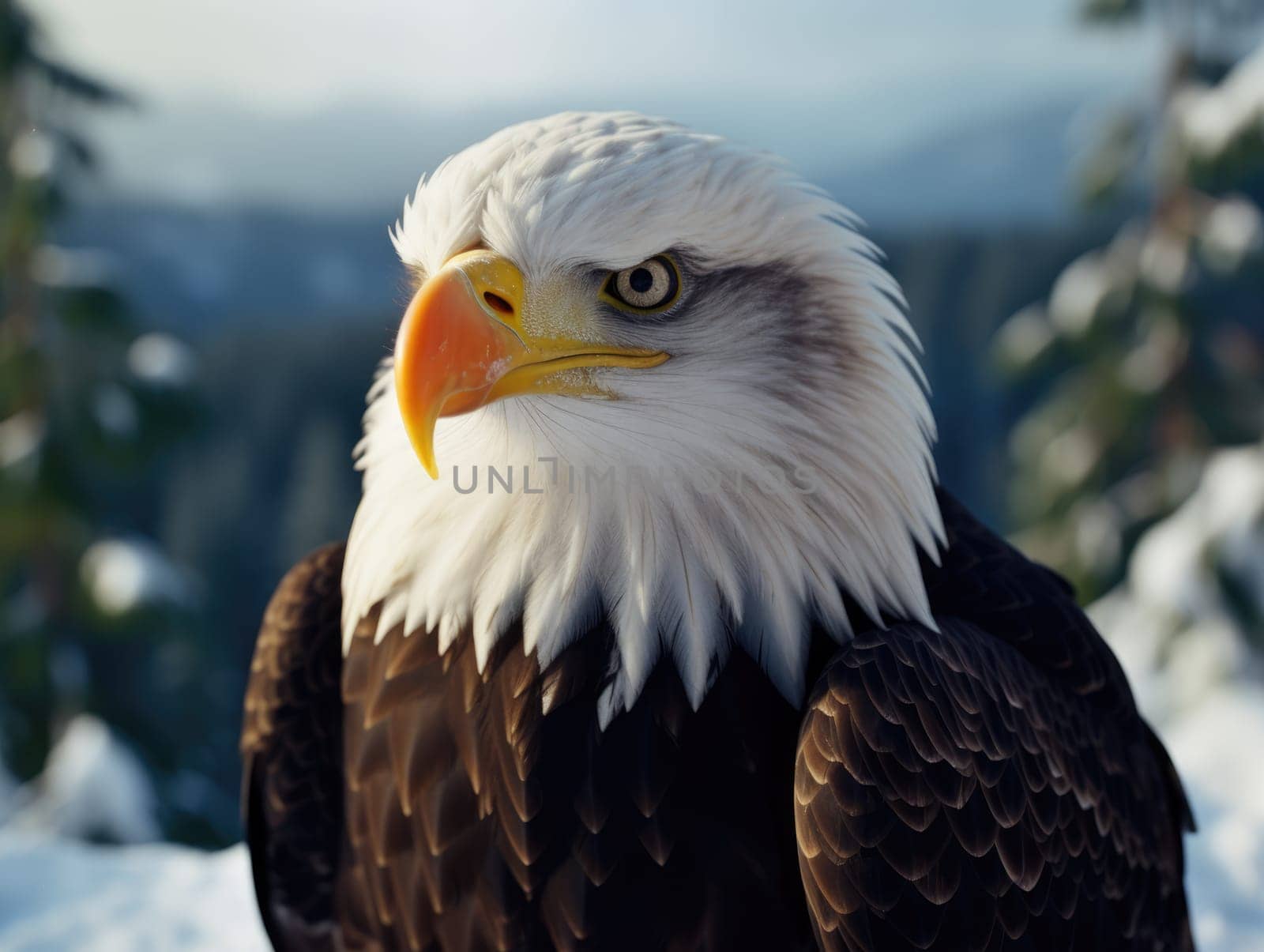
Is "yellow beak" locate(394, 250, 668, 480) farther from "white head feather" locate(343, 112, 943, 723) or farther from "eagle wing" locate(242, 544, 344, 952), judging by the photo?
"eagle wing" locate(242, 544, 344, 952)

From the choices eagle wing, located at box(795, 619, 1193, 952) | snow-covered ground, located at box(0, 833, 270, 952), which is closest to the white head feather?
eagle wing, located at box(795, 619, 1193, 952)

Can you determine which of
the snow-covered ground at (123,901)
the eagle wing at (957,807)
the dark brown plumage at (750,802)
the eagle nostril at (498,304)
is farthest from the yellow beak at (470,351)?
the snow-covered ground at (123,901)

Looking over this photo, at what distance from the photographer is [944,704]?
159 centimetres

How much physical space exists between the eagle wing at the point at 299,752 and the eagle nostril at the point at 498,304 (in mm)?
819

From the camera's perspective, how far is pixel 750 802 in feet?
5.32

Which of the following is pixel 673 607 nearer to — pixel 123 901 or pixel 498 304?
pixel 498 304

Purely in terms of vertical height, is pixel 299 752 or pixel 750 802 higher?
pixel 750 802

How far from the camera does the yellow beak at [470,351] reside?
1422 mm

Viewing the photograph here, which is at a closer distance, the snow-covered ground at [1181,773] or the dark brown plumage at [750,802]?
the dark brown plumage at [750,802]

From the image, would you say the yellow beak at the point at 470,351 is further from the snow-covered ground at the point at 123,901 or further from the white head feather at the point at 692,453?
the snow-covered ground at the point at 123,901

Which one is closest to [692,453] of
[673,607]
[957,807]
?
[673,607]

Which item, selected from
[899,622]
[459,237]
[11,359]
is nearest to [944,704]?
[899,622]

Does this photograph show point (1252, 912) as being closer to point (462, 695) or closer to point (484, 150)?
point (462, 695)

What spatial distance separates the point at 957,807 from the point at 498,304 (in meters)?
0.98
